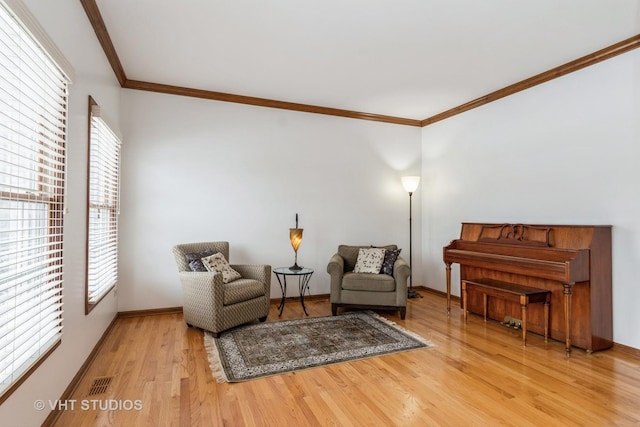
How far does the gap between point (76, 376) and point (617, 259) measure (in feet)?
14.5

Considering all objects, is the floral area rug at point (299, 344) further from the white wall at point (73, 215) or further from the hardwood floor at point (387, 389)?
the white wall at point (73, 215)

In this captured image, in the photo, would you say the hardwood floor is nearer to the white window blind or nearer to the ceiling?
the white window blind

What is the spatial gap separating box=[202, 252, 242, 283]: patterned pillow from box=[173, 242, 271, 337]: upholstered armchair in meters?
0.05

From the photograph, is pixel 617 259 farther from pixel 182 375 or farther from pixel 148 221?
pixel 148 221

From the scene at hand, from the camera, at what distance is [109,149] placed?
3.45 m

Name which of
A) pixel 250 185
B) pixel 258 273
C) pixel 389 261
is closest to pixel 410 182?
pixel 389 261

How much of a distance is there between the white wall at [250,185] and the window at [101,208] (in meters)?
0.28

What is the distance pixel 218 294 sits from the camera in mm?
3316

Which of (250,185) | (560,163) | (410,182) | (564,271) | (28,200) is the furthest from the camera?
(410,182)

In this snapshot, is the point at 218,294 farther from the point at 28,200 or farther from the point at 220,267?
the point at 28,200

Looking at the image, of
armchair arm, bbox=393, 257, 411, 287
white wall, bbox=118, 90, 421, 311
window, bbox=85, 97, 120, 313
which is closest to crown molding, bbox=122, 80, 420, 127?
white wall, bbox=118, 90, 421, 311

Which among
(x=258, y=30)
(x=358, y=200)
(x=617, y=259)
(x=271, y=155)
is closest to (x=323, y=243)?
(x=358, y=200)

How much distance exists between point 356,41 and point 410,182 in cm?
251

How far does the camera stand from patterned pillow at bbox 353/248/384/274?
4.32 m
